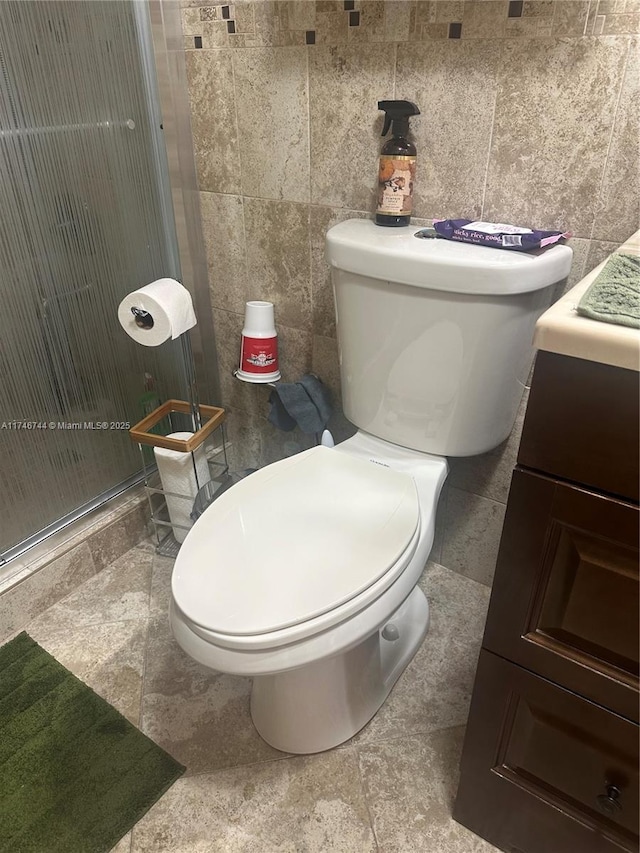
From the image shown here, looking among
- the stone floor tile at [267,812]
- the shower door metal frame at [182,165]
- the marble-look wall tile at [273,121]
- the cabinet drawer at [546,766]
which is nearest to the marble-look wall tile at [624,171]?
the marble-look wall tile at [273,121]

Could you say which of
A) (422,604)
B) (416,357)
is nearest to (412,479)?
(416,357)

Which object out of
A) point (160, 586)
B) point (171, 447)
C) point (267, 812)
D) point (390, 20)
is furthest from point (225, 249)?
point (267, 812)

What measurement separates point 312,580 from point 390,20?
3.18ft

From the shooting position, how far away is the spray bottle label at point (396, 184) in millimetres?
1099

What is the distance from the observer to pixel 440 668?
4.19 ft

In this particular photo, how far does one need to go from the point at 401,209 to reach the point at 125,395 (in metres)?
0.82

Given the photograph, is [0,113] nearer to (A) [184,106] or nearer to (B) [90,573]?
(A) [184,106]

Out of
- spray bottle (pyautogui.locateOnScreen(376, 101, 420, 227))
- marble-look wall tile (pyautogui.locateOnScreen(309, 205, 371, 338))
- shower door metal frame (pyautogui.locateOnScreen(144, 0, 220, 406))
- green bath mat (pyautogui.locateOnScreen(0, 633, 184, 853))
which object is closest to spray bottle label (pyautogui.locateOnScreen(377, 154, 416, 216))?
spray bottle (pyautogui.locateOnScreen(376, 101, 420, 227))

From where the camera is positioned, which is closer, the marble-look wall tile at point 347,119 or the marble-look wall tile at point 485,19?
the marble-look wall tile at point 485,19

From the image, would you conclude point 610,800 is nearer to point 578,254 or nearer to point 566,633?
point 566,633

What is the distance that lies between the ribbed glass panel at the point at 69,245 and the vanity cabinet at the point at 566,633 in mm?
1045

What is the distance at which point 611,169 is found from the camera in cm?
96

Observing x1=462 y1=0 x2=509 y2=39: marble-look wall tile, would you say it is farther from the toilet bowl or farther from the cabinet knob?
the cabinet knob

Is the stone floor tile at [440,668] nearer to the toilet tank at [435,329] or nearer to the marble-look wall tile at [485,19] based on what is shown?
the toilet tank at [435,329]
